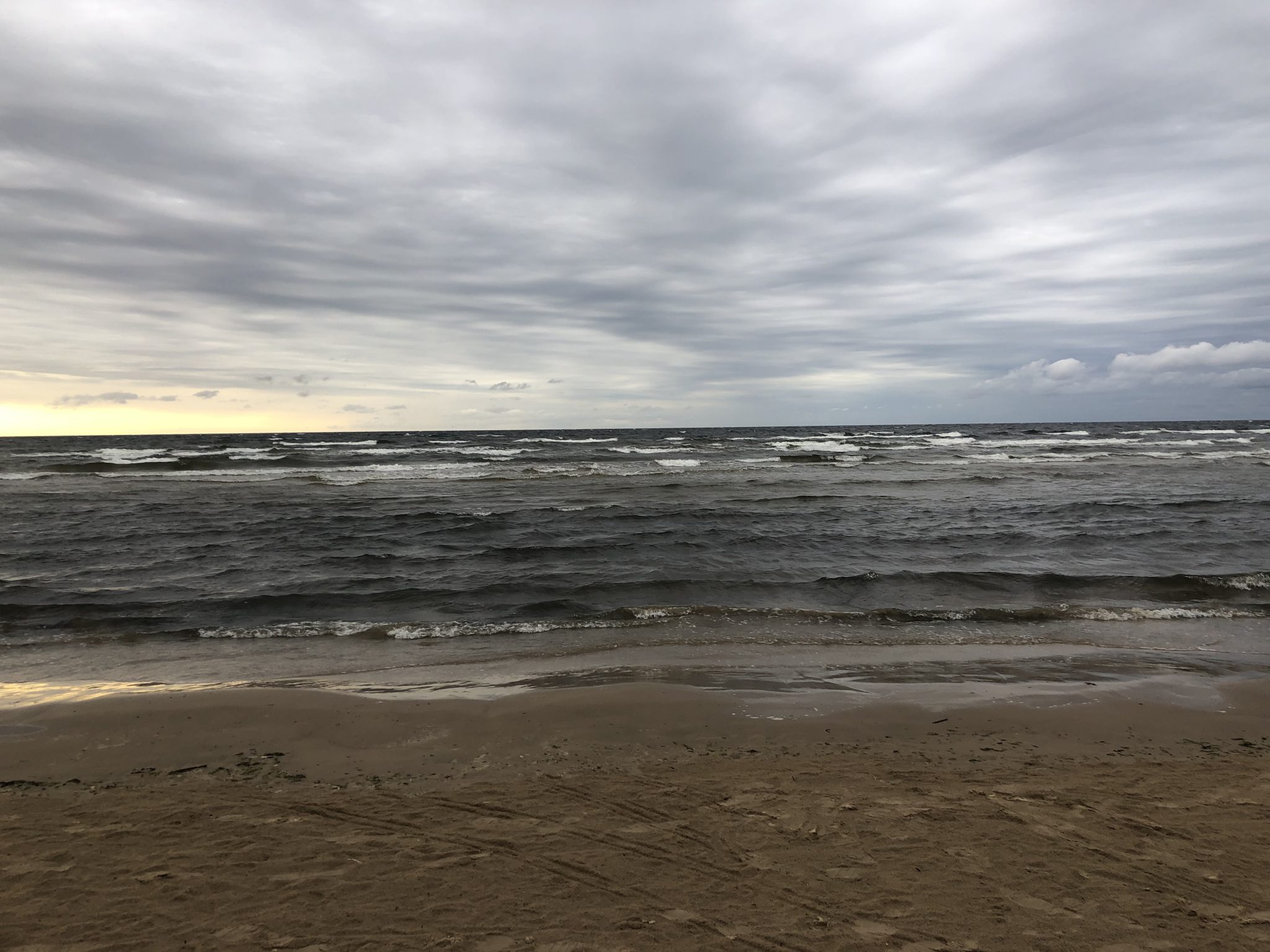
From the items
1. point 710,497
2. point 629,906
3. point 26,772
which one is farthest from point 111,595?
point 710,497

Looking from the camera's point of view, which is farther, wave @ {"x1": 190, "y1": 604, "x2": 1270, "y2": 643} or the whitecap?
the whitecap

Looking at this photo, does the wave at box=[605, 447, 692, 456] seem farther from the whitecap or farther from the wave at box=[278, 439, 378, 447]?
the wave at box=[278, 439, 378, 447]

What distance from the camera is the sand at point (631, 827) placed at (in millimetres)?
3223

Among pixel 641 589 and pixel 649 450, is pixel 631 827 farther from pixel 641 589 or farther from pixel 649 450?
pixel 649 450

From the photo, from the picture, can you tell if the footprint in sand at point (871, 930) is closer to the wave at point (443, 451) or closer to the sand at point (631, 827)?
the sand at point (631, 827)

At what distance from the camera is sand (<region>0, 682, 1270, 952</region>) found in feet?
10.6

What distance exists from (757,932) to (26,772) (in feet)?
18.4

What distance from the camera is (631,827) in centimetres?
410

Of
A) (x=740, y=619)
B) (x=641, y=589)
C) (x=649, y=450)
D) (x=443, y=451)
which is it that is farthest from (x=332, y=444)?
(x=740, y=619)

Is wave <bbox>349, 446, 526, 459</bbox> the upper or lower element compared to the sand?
upper

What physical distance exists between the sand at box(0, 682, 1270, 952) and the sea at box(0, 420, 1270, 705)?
106 cm

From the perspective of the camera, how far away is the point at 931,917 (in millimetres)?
3234

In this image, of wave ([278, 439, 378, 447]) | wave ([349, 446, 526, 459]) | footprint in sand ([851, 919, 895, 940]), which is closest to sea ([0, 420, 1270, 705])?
footprint in sand ([851, 919, 895, 940])

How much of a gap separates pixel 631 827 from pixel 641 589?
274 inches
